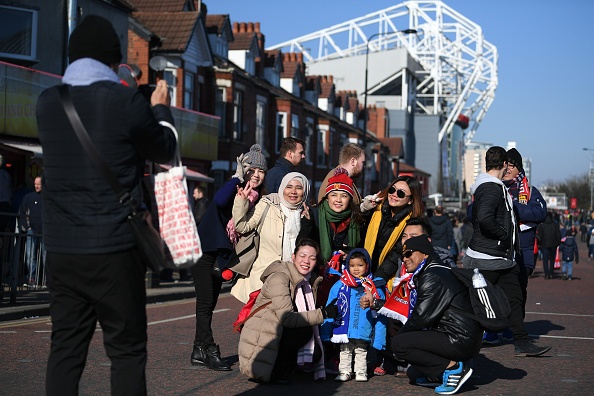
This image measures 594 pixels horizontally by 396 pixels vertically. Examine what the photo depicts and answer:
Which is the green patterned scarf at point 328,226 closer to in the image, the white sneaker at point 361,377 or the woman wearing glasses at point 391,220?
the woman wearing glasses at point 391,220

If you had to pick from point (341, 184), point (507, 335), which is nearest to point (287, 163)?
point (341, 184)

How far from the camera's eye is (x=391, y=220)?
29.3ft

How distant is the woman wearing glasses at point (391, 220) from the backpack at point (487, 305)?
1.05 meters

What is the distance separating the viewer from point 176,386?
7.49 meters

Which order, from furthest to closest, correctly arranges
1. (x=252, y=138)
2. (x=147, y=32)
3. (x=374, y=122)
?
(x=374, y=122), (x=252, y=138), (x=147, y=32)

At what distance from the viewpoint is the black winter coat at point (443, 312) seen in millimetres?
7457

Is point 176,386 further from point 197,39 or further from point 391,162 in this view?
point 391,162

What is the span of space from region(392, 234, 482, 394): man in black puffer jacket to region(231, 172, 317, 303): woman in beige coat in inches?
51.5

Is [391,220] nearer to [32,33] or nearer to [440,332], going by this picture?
[440,332]

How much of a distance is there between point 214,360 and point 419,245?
2.08 metres

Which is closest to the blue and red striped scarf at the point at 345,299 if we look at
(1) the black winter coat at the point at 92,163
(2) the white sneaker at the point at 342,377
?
(2) the white sneaker at the point at 342,377

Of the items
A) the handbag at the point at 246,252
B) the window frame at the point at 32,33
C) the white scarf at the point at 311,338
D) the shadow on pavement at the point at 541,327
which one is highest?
the window frame at the point at 32,33

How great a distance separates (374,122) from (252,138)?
204 feet

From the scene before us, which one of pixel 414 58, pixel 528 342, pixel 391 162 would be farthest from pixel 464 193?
pixel 528 342
